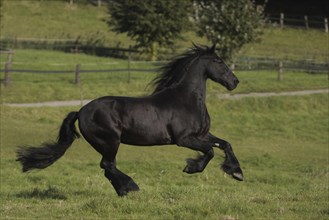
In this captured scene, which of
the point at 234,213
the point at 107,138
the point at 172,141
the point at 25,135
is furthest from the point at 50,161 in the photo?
the point at 25,135

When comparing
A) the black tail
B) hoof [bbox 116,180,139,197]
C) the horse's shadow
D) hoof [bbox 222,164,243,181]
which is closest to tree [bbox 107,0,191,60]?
the horse's shadow

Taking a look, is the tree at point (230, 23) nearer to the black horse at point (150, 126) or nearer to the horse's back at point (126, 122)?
the black horse at point (150, 126)

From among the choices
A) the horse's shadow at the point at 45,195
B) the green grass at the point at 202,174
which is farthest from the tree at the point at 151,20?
the horse's shadow at the point at 45,195

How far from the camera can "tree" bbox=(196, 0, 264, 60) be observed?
35750 millimetres

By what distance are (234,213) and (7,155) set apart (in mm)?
12745

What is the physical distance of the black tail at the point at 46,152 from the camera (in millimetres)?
9539

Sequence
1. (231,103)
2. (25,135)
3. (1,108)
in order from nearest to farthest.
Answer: (25,135) → (1,108) → (231,103)

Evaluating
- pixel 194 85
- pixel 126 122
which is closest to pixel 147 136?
pixel 126 122

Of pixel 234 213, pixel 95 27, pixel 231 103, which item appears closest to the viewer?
pixel 234 213

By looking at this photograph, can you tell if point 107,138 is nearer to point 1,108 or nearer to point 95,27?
point 1,108

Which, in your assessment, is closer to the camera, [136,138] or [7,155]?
[136,138]

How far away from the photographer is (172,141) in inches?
356

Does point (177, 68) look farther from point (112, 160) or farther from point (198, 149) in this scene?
point (112, 160)

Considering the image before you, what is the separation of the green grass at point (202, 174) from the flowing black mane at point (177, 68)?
1.63 metres
